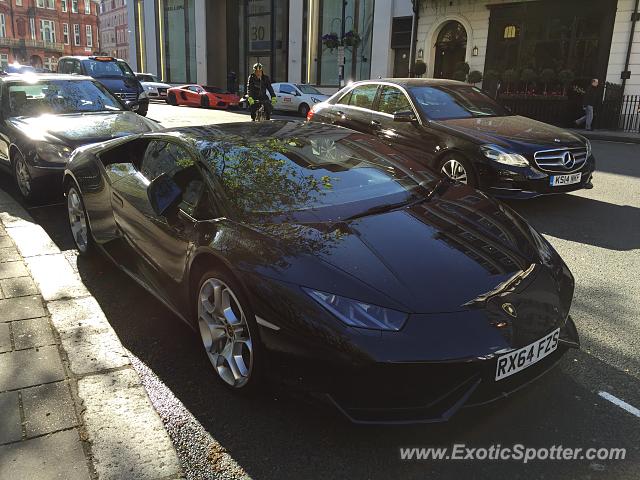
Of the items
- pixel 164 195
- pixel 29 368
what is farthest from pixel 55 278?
pixel 164 195

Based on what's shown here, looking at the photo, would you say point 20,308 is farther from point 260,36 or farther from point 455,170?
point 260,36

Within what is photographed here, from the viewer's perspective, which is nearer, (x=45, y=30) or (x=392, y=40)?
(x=392, y=40)

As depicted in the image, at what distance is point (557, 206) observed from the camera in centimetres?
686

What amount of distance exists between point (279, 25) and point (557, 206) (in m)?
30.4

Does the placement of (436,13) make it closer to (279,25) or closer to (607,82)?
(607,82)

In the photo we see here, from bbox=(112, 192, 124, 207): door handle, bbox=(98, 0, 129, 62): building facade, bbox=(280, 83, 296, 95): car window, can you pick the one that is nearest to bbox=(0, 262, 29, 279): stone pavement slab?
bbox=(112, 192, 124, 207): door handle

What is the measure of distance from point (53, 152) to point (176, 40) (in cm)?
3898

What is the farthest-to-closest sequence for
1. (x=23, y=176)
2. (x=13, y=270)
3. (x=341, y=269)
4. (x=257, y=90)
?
1. (x=257, y=90)
2. (x=23, y=176)
3. (x=13, y=270)
4. (x=341, y=269)

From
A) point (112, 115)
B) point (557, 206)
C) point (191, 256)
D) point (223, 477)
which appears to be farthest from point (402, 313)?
point (112, 115)

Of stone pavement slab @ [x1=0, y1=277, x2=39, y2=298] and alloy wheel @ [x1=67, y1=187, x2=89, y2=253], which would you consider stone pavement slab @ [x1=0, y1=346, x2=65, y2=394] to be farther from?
alloy wheel @ [x1=67, y1=187, x2=89, y2=253]

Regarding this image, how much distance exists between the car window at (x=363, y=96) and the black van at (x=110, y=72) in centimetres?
938

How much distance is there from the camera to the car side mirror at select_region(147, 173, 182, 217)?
3.28m

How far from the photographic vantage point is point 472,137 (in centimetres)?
658

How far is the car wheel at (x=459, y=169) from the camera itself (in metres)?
6.56
